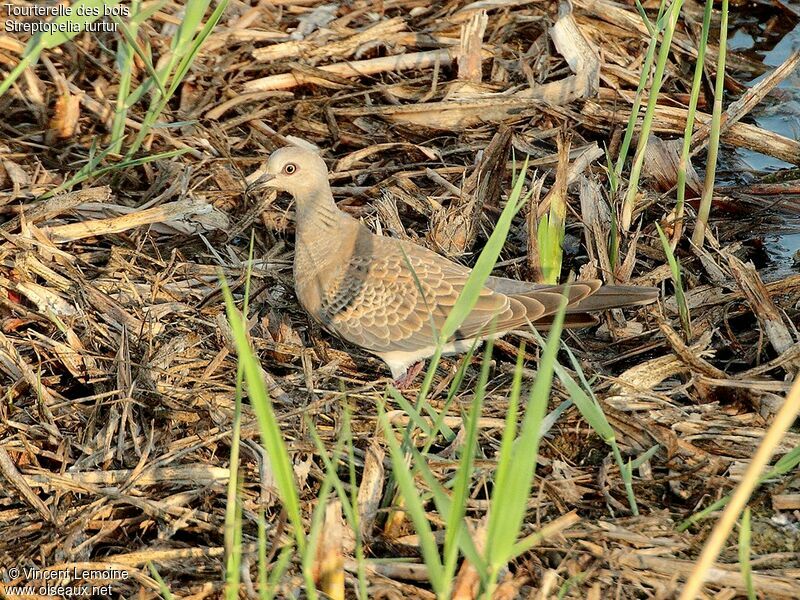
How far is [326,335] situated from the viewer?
4.64m

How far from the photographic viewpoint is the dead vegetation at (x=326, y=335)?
127 inches

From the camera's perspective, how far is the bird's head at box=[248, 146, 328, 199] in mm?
4441

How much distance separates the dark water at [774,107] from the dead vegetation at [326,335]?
171mm

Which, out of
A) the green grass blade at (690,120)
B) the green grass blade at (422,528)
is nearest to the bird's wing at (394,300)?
the green grass blade at (690,120)

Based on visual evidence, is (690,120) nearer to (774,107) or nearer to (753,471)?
(753,471)

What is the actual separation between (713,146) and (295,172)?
69.5 inches

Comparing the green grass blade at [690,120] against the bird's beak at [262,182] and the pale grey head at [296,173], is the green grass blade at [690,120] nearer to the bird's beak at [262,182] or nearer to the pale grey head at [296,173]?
the pale grey head at [296,173]

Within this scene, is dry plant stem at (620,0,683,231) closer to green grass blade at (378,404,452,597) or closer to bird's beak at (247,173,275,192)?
bird's beak at (247,173,275,192)

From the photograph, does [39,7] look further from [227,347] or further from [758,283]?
[758,283]

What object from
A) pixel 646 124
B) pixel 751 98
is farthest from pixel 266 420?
pixel 751 98

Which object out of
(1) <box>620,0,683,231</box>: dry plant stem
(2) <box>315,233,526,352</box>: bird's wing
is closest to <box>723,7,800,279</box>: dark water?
(1) <box>620,0,683,231</box>: dry plant stem

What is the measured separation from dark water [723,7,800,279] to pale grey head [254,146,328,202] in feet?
6.97

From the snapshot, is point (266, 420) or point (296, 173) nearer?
point (266, 420)

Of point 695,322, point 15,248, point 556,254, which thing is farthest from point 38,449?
point 695,322
